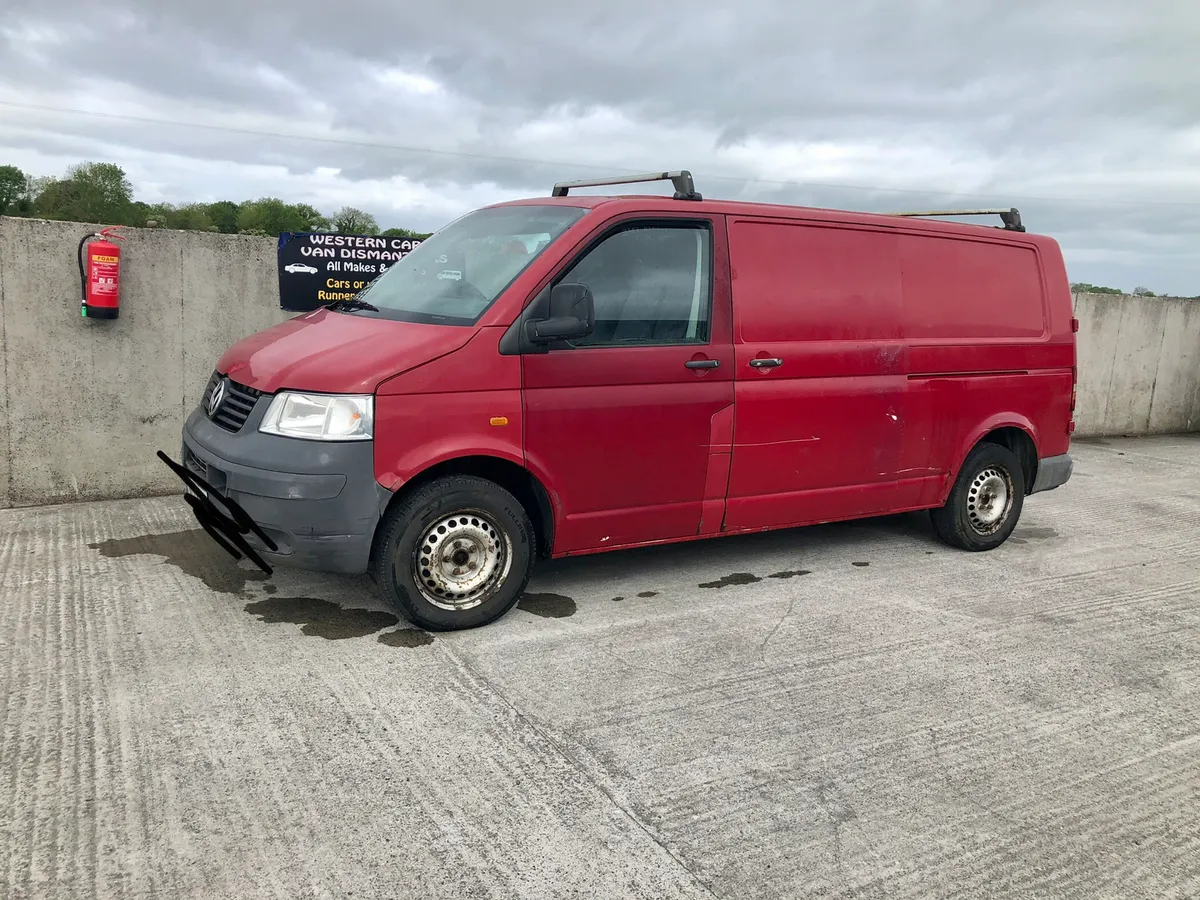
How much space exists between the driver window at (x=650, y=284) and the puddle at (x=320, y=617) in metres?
1.65

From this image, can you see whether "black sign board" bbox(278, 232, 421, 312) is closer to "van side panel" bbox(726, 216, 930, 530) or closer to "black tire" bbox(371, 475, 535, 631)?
"van side panel" bbox(726, 216, 930, 530)

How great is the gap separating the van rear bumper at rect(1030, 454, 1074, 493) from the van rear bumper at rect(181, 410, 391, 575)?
4.55 meters

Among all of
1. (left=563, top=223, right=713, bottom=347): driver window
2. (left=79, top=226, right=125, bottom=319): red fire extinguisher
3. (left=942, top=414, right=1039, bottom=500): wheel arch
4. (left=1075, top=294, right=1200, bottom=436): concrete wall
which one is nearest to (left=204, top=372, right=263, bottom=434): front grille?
(left=563, top=223, right=713, bottom=347): driver window

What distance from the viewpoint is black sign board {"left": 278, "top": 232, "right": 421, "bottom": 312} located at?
22.9 feet

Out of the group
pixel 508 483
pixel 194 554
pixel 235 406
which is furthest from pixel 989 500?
pixel 194 554

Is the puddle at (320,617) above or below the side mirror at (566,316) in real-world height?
below

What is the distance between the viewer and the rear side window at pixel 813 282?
491 centimetres

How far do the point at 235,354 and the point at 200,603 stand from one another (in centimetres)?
125

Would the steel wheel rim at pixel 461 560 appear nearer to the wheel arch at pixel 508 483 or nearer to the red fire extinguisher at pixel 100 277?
the wheel arch at pixel 508 483

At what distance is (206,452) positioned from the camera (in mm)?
4332

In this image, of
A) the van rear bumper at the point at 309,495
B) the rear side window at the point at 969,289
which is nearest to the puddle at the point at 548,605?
the van rear bumper at the point at 309,495

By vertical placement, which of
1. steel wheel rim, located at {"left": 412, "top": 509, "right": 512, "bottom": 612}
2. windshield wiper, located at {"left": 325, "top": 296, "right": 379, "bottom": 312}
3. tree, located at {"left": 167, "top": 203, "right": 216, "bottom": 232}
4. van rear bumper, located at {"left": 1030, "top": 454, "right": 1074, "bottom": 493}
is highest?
tree, located at {"left": 167, "top": 203, "right": 216, "bottom": 232}

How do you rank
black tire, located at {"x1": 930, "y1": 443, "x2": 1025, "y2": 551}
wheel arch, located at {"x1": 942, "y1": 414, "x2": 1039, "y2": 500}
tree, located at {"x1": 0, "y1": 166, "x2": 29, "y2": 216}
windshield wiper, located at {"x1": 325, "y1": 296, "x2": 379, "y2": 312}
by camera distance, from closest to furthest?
1. windshield wiper, located at {"x1": 325, "y1": 296, "x2": 379, "y2": 312}
2. wheel arch, located at {"x1": 942, "y1": 414, "x2": 1039, "y2": 500}
3. black tire, located at {"x1": 930, "y1": 443, "x2": 1025, "y2": 551}
4. tree, located at {"x1": 0, "y1": 166, "x2": 29, "y2": 216}

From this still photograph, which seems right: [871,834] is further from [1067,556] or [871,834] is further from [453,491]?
[1067,556]
